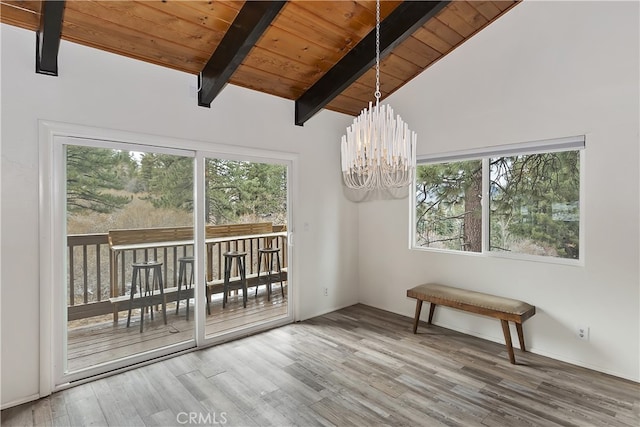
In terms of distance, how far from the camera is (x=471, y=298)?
10.6ft

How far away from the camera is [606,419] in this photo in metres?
2.19

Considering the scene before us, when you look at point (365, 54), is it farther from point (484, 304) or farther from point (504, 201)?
point (484, 304)

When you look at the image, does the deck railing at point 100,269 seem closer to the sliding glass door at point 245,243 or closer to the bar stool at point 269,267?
the sliding glass door at point 245,243

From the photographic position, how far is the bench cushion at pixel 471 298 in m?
2.99

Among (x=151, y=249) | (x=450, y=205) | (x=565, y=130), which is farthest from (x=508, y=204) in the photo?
(x=151, y=249)

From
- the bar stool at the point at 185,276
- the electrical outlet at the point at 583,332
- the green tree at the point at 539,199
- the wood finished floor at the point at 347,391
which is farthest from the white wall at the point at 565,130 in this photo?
the bar stool at the point at 185,276

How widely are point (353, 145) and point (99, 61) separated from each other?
2.19m

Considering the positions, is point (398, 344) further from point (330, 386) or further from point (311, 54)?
point (311, 54)

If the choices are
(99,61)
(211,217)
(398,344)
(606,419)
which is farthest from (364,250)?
(99,61)

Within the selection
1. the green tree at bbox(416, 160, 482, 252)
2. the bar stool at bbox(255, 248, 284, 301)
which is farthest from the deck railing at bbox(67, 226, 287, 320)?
the green tree at bbox(416, 160, 482, 252)

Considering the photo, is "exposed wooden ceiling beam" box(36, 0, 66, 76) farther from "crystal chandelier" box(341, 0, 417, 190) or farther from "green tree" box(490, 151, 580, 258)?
"green tree" box(490, 151, 580, 258)

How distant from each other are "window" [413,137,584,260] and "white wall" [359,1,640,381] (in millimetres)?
138

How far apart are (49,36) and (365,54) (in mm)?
2486

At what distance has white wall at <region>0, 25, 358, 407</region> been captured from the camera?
7.54 ft
